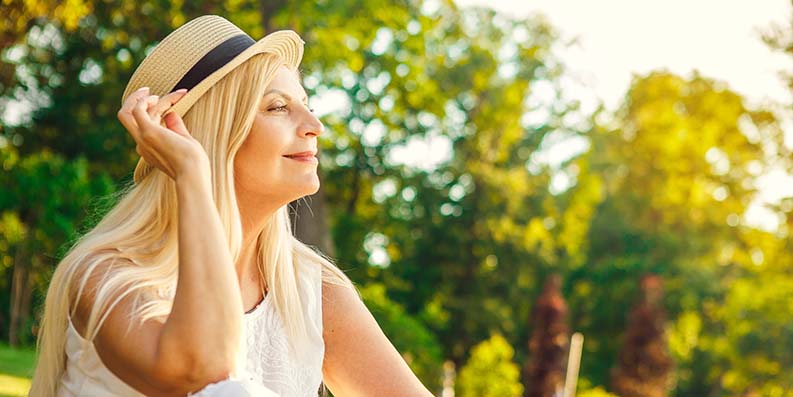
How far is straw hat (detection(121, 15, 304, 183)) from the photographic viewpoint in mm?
2559

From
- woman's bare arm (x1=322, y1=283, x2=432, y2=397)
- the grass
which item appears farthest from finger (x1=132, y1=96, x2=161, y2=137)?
the grass

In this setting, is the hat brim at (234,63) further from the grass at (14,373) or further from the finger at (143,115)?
the grass at (14,373)

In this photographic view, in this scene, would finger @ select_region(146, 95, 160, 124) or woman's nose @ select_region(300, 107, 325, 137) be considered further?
woman's nose @ select_region(300, 107, 325, 137)

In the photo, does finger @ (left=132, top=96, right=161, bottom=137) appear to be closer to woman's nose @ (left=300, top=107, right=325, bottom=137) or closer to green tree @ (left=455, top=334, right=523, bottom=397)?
woman's nose @ (left=300, top=107, right=325, bottom=137)

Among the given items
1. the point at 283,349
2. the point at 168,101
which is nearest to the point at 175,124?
the point at 168,101

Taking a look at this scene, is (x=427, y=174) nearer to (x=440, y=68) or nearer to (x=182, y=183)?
(x=440, y=68)

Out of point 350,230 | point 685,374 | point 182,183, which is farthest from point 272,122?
point 685,374

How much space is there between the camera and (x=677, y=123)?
36.9 m

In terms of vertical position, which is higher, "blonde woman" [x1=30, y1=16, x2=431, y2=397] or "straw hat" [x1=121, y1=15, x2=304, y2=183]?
"straw hat" [x1=121, y1=15, x2=304, y2=183]

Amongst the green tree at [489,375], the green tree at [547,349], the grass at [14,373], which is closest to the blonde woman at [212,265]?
the grass at [14,373]

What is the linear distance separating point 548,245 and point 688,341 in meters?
5.17

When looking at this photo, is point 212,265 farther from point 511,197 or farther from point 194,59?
point 511,197

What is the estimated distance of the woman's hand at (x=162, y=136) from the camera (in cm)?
232

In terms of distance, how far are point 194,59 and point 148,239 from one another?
400 millimetres
